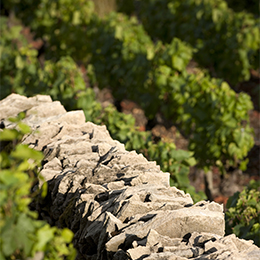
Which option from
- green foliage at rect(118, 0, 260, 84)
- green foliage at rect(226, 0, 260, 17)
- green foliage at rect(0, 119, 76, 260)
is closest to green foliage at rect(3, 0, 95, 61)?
green foliage at rect(118, 0, 260, 84)

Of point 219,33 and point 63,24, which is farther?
point 63,24

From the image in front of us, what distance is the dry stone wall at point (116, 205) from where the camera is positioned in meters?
1.92

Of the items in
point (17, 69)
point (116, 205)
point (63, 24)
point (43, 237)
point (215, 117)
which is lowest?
point (17, 69)

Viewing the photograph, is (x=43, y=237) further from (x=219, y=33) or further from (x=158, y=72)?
(x=219, y=33)

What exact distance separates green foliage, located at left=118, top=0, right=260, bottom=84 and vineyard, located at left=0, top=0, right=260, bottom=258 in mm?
22

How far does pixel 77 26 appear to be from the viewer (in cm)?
939

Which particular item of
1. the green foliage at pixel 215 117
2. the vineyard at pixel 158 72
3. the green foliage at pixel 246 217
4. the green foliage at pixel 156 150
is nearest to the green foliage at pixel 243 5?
the vineyard at pixel 158 72

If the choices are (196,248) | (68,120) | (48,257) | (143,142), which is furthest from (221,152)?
(48,257)

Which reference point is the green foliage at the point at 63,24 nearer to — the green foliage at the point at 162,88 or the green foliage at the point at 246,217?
the green foliage at the point at 162,88

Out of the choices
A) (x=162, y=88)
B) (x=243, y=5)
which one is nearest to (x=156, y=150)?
(x=162, y=88)

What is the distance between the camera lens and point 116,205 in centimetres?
222

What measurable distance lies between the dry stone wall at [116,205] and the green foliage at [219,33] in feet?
19.1

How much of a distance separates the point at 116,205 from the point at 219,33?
7.44 meters

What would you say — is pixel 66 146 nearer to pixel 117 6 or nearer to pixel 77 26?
pixel 77 26
